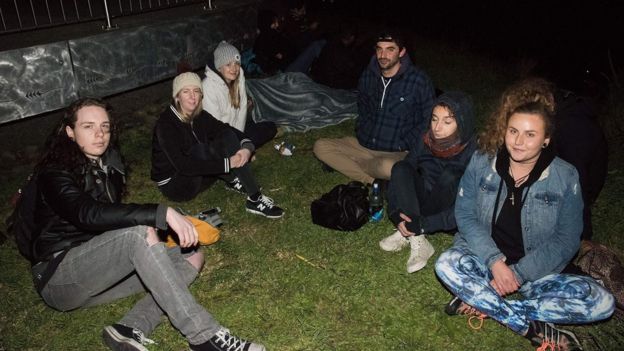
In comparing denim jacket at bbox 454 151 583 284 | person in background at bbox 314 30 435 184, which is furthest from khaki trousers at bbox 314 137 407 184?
denim jacket at bbox 454 151 583 284

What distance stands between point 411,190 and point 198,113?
2620 mm

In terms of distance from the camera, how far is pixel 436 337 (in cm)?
357

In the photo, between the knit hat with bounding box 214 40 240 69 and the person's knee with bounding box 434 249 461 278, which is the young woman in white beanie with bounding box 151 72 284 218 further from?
the person's knee with bounding box 434 249 461 278

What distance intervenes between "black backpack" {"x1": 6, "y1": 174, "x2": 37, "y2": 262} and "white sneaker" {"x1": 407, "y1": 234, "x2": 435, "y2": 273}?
321 cm

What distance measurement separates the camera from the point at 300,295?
402cm

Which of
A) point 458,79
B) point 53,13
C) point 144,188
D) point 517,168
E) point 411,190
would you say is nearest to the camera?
point 517,168

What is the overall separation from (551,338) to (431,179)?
184cm

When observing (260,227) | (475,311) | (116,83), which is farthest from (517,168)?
(116,83)

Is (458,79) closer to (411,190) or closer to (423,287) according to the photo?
(411,190)

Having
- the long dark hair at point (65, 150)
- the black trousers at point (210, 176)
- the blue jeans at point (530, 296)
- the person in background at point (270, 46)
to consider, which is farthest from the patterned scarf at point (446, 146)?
the person in background at point (270, 46)

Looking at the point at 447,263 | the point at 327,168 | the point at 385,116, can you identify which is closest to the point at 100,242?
the point at 447,263

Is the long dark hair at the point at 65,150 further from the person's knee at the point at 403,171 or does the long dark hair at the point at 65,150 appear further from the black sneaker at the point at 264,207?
the person's knee at the point at 403,171

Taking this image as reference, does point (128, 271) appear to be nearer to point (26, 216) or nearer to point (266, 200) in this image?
point (26, 216)

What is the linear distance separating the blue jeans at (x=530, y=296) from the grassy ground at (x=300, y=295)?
0.30 meters
